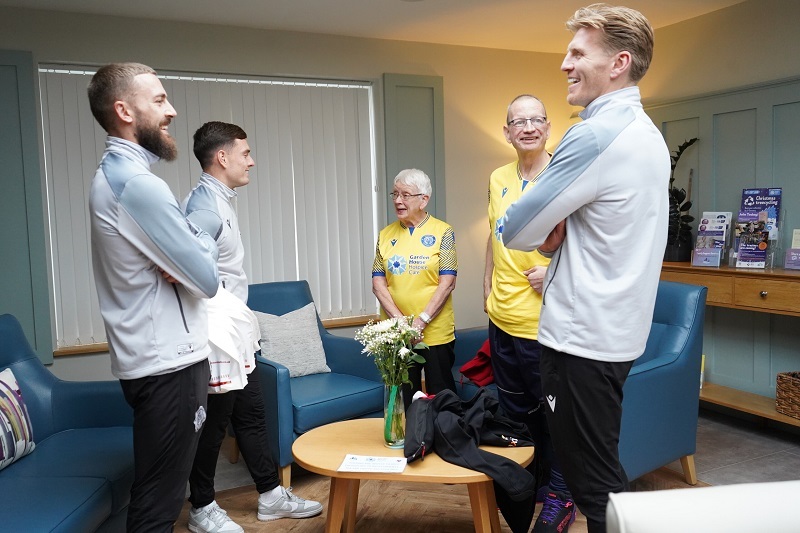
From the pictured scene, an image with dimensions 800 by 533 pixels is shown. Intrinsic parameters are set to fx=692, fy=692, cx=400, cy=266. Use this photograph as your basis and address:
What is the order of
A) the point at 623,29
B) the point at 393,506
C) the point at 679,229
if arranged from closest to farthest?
the point at 623,29, the point at 393,506, the point at 679,229

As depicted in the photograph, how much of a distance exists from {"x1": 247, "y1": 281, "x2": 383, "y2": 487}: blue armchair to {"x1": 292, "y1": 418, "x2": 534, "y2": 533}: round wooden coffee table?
53cm

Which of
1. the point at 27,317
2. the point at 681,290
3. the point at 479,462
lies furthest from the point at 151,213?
the point at 27,317

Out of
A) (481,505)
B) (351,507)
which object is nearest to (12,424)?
(351,507)

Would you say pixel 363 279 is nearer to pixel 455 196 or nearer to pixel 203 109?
pixel 455 196

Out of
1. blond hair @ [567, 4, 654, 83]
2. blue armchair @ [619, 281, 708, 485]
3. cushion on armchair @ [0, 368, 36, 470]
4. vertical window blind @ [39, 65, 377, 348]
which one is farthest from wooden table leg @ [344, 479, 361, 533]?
vertical window blind @ [39, 65, 377, 348]

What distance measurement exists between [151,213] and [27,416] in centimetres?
134

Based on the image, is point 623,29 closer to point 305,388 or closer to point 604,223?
point 604,223

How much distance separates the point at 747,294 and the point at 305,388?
2500 mm

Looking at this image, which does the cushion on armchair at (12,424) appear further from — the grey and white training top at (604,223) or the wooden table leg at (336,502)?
the grey and white training top at (604,223)

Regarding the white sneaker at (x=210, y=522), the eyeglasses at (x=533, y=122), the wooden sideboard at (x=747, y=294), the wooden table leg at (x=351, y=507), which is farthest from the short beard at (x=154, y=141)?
the wooden sideboard at (x=747, y=294)

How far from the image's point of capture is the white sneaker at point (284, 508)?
9.84 ft

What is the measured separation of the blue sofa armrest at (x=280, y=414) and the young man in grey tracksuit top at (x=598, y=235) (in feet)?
5.76

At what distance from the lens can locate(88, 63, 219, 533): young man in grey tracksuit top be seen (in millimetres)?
1786

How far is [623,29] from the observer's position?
1621mm
